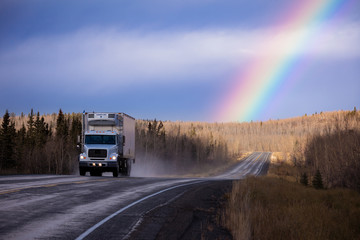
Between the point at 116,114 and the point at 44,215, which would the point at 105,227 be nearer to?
the point at 44,215

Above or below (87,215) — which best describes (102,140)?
above

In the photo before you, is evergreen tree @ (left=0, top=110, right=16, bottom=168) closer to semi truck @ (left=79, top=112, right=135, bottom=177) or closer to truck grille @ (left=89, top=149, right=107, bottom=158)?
semi truck @ (left=79, top=112, right=135, bottom=177)

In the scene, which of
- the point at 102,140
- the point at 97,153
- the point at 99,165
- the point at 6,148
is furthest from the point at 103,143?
the point at 6,148

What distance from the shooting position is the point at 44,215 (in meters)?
8.45

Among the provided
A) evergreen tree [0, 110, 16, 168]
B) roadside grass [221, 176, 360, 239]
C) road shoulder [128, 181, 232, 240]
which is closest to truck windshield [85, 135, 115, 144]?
roadside grass [221, 176, 360, 239]

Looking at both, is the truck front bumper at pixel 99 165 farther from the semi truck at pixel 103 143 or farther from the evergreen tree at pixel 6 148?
the evergreen tree at pixel 6 148

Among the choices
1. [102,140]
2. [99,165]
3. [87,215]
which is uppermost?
[102,140]

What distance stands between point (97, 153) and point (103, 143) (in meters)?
0.83

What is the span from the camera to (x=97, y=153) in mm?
23828

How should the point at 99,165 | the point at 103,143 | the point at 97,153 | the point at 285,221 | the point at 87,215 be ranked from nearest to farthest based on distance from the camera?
the point at 87,215 → the point at 285,221 → the point at 99,165 → the point at 97,153 → the point at 103,143

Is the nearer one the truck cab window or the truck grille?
the truck grille

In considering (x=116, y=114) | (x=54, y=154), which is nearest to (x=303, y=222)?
(x=116, y=114)

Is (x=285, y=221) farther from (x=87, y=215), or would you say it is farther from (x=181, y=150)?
(x=181, y=150)

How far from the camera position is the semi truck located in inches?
934
